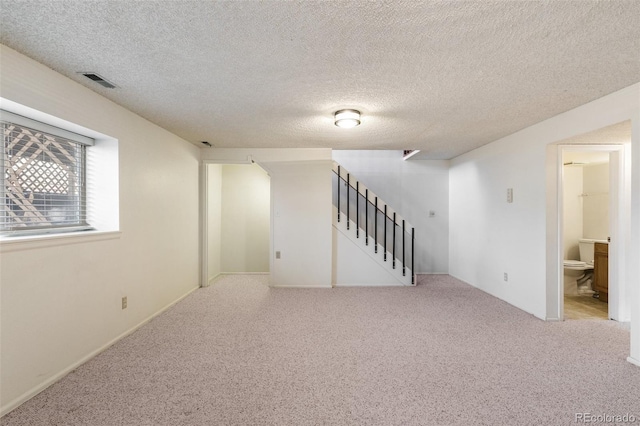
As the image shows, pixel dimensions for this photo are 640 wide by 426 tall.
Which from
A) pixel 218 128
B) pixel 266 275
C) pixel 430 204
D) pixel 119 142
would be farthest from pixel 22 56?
pixel 430 204

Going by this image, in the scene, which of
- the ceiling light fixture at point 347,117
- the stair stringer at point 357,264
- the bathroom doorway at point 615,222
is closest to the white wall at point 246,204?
the stair stringer at point 357,264

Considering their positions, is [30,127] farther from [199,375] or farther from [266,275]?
[266,275]

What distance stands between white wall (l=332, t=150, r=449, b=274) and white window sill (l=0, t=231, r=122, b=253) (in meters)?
4.31

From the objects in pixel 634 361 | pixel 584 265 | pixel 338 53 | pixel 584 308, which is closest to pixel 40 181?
pixel 338 53

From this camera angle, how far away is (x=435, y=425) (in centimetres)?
167

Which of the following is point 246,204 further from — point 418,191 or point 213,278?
point 418,191

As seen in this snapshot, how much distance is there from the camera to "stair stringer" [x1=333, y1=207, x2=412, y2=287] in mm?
4969

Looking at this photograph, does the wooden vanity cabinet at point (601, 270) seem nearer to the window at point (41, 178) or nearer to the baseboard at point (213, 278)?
the baseboard at point (213, 278)

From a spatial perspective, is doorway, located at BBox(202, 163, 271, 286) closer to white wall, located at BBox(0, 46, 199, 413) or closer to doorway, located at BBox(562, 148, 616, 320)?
white wall, located at BBox(0, 46, 199, 413)

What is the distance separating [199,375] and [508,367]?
2411 mm

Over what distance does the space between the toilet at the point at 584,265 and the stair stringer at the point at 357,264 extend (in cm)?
241

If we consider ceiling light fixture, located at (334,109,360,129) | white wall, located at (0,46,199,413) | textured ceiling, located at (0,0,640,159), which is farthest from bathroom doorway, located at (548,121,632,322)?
white wall, located at (0,46,199,413)

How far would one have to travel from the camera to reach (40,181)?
2254 millimetres

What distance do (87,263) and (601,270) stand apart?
6.14 m
